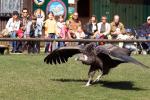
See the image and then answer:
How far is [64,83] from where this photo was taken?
1066cm

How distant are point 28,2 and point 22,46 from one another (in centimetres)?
343

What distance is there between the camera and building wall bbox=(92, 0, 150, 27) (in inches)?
906

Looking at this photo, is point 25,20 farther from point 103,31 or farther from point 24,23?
point 103,31

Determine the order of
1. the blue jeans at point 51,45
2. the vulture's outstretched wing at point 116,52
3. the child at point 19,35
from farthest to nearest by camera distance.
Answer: the child at point 19,35 < the blue jeans at point 51,45 < the vulture's outstretched wing at point 116,52

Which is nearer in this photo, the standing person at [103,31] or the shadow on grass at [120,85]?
the shadow on grass at [120,85]

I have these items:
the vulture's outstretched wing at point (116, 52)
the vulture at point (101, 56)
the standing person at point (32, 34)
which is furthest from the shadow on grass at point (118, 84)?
the standing person at point (32, 34)

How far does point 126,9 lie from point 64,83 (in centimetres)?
1369

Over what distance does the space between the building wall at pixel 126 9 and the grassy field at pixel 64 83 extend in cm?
900

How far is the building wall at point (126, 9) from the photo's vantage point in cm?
2300

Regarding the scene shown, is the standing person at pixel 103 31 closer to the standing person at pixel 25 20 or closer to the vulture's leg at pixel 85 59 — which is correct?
the standing person at pixel 25 20

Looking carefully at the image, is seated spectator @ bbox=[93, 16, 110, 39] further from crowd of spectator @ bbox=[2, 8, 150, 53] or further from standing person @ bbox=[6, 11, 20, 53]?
standing person @ bbox=[6, 11, 20, 53]

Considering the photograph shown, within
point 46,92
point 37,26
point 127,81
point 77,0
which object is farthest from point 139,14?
point 46,92

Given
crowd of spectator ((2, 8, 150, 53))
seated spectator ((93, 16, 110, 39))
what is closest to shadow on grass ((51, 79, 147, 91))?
crowd of spectator ((2, 8, 150, 53))

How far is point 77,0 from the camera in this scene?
21969mm
